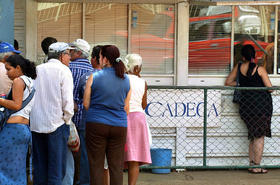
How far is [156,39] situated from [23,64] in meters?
3.79

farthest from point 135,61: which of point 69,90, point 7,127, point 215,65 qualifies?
point 215,65

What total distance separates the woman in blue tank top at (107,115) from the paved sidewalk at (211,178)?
6.28 ft

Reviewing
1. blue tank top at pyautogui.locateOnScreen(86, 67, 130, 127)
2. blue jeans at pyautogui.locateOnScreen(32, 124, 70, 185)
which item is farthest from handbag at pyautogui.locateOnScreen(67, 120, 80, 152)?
blue tank top at pyautogui.locateOnScreen(86, 67, 130, 127)

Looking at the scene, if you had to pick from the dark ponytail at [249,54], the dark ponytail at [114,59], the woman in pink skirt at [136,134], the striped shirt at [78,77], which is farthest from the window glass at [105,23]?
the dark ponytail at [114,59]

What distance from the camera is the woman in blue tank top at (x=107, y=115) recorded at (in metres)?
5.51

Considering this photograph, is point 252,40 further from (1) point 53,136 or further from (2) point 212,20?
(1) point 53,136

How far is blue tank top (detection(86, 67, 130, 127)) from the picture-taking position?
5500mm

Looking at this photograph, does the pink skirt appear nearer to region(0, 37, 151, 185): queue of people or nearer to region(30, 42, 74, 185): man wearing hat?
region(0, 37, 151, 185): queue of people

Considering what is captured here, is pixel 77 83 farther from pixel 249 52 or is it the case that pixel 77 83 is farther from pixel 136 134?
pixel 249 52

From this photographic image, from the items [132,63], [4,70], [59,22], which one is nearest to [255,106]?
[132,63]

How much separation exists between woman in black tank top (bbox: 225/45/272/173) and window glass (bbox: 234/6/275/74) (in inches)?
18.8

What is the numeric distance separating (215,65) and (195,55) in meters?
0.37

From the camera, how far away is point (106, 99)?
5500 millimetres

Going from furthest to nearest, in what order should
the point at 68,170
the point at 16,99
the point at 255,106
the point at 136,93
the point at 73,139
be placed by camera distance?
the point at 255,106 → the point at 136,93 → the point at 68,170 → the point at 73,139 → the point at 16,99
